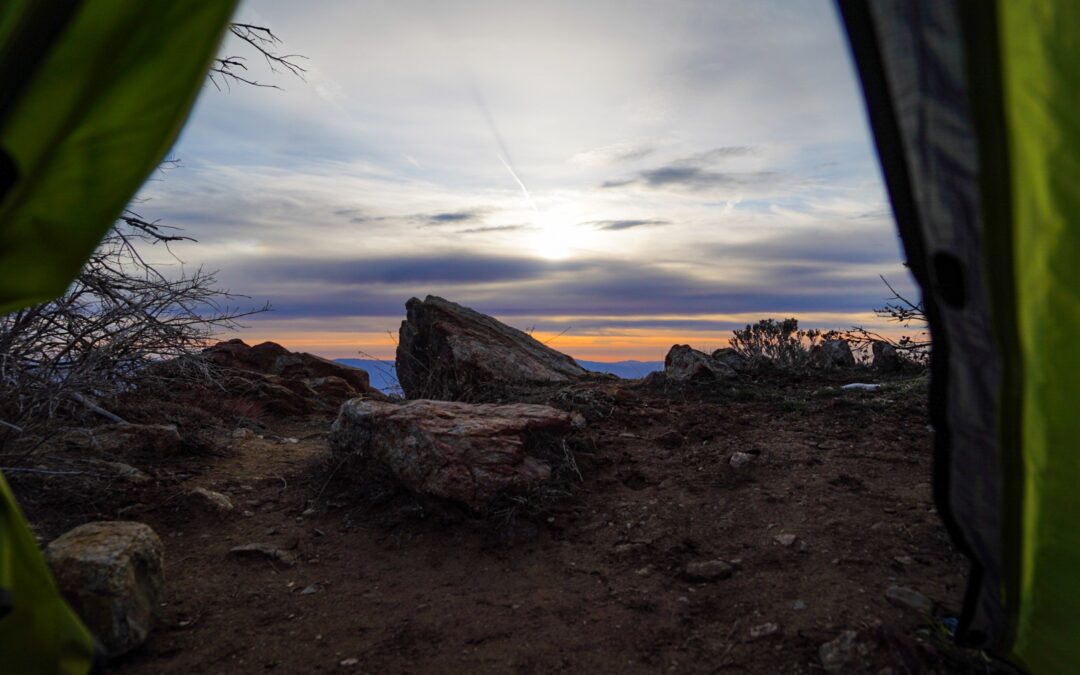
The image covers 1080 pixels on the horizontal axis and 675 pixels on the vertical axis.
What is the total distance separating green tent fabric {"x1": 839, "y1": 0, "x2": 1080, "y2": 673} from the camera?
1509 mm

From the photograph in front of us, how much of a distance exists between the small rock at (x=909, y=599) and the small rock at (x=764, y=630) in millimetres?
486

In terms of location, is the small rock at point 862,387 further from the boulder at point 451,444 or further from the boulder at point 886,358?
the boulder at point 451,444

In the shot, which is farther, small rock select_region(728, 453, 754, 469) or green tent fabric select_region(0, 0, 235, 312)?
small rock select_region(728, 453, 754, 469)

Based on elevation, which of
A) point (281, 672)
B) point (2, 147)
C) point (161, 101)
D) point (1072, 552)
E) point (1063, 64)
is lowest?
point (281, 672)

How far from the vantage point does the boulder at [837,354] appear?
8977mm

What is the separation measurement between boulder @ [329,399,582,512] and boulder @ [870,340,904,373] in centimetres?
476

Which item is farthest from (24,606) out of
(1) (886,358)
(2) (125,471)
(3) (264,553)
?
(1) (886,358)

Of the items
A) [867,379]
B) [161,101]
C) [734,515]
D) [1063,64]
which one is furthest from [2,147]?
[867,379]

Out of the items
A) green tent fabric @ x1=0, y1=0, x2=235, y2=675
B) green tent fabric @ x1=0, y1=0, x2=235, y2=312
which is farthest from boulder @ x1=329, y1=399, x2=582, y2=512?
green tent fabric @ x1=0, y1=0, x2=235, y2=312

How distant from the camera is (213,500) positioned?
177 inches

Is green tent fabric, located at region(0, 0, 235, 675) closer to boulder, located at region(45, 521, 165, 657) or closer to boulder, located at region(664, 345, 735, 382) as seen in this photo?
boulder, located at region(45, 521, 165, 657)

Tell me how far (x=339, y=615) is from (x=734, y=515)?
6.86 ft

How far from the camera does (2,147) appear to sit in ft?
5.19

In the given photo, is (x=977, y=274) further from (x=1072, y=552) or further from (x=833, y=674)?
(x=833, y=674)
